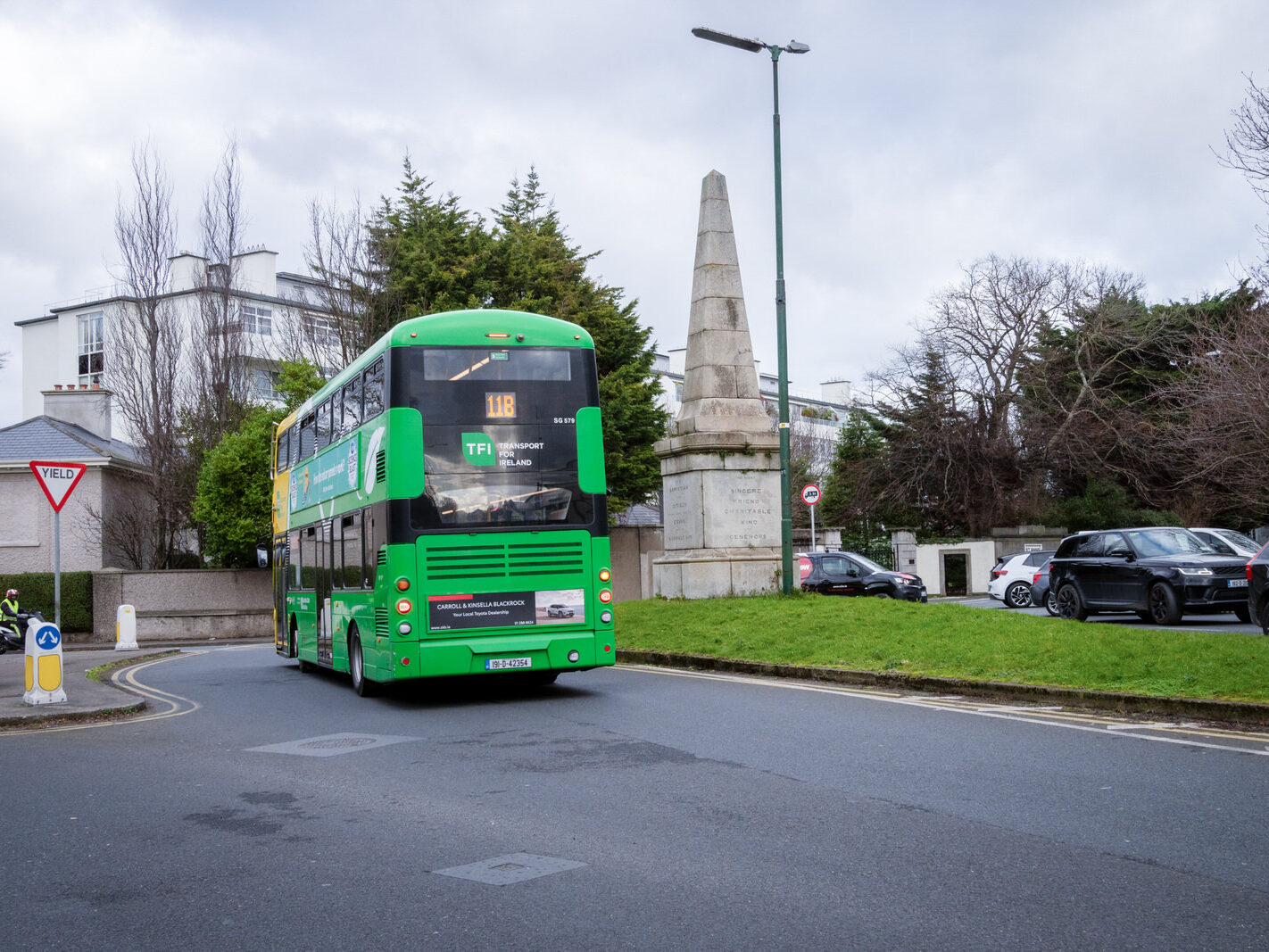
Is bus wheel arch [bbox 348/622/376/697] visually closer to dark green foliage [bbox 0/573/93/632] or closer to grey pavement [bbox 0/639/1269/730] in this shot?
grey pavement [bbox 0/639/1269/730]

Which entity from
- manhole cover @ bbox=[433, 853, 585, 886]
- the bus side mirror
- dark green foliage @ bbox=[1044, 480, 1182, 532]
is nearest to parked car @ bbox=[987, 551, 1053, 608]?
dark green foliage @ bbox=[1044, 480, 1182, 532]

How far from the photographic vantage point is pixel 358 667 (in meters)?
14.7

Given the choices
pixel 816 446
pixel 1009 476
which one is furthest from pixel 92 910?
pixel 816 446

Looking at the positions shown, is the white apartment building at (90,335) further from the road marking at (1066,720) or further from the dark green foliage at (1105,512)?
the road marking at (1066,720)

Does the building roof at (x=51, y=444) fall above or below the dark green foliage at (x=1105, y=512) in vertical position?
above

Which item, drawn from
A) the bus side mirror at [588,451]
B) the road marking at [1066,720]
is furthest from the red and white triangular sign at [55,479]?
the road marking at [1066,720]

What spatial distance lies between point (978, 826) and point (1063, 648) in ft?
24.3

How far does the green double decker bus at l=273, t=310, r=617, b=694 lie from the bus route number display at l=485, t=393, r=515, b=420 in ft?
0.05

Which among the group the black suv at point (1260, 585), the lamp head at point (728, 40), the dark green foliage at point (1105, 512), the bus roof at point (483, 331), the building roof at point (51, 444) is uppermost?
the lamp head at point (728, 40)

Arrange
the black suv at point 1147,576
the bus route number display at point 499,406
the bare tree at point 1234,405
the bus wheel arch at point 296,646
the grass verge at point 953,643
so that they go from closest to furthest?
the grass verge at point 953,643
the bus route number display at point 499,406
the black suv at point 1147,576
the bus wheel arch at point 296,646
the bare tree at point 1234,405

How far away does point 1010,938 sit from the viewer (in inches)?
183

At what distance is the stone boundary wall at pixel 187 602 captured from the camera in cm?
3378

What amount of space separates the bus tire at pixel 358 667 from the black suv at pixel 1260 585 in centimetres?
1115

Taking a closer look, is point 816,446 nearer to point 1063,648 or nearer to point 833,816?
point 1063,648
